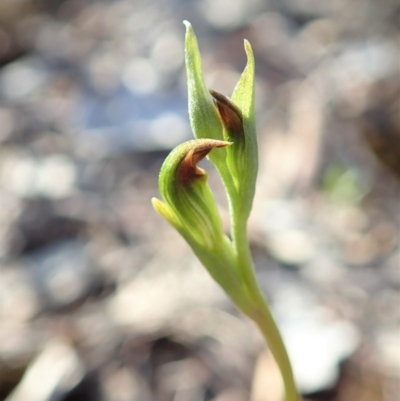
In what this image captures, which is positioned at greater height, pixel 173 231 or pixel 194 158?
pixel 194 158

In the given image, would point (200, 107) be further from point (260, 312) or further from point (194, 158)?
point (260, 312)

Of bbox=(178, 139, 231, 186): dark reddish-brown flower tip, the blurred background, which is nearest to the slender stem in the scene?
bbox=(178, 139, 231, 186): dark reddish-brown flower tip

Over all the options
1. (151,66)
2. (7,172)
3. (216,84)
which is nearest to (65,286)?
(7,172)

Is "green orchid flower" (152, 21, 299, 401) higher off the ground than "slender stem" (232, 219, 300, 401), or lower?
higher

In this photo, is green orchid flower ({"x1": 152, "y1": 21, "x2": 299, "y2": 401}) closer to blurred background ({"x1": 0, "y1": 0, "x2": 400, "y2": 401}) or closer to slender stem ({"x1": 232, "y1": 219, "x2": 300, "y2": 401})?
slender stem ({"x1": 232, "y1": 219, "x2": 300, "y2": 401})

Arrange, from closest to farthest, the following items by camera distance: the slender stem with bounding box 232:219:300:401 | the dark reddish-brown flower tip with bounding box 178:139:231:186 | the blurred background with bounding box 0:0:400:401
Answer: the dark reddish-brown flower tip with bounding box 178:139:231:186
the slender stem with bounding box 232:219:300:401
the blurred background with bounding box 0:0:400:401

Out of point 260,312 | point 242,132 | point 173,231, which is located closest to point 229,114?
point 242,132

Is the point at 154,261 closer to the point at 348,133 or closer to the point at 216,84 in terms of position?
the point at 348,133
